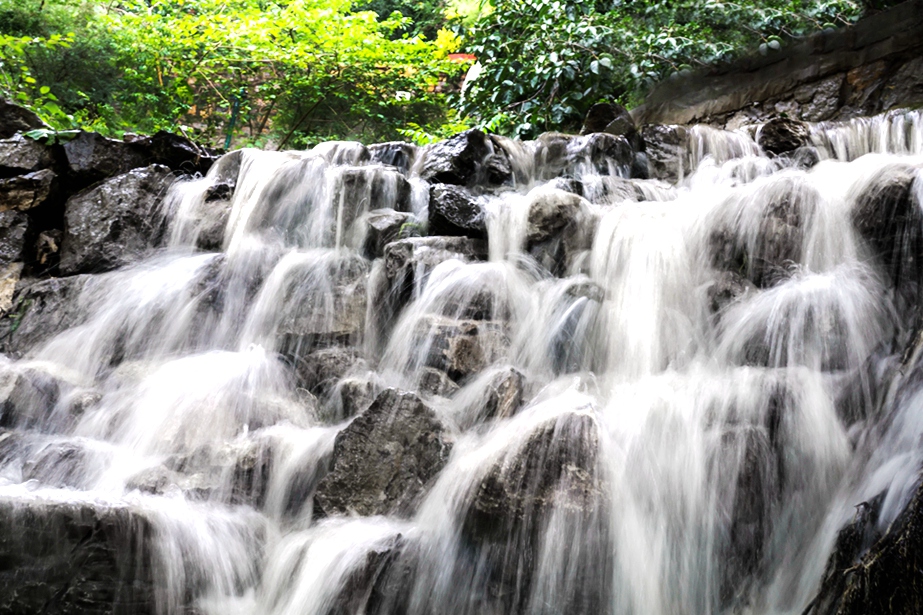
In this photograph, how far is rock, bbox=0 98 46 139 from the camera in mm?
6230

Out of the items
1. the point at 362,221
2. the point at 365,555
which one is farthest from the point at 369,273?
the point at 365,555

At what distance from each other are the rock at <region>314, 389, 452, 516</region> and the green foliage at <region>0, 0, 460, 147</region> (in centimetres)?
754

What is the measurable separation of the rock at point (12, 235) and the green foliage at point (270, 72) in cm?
398

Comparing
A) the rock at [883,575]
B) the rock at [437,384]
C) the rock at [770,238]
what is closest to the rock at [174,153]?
the rock at [437,384]

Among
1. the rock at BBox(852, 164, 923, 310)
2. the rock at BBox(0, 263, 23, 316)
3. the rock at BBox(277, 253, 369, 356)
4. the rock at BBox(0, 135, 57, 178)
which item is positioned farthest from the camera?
the rock at BBox(0, 135, 57, 178)

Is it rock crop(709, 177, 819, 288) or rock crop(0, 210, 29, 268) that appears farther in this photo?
rock crop(0, 210, 29, 268)

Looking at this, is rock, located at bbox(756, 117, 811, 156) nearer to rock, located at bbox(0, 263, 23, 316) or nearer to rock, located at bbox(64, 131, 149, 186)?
rock, located at bbox(64, 131, 149, 186)

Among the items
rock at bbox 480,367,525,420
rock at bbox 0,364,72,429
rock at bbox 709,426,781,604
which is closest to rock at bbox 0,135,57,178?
rock at bbox 0,364,72,429

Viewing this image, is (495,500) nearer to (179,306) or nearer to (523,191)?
(179,306)

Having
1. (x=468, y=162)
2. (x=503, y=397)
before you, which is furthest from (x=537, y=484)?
(x=468, y=162)

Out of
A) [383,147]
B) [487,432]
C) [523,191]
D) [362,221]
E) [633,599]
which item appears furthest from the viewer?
Result: [383,147]

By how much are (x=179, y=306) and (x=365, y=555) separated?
282cm

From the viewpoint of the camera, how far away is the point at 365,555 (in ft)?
9.20

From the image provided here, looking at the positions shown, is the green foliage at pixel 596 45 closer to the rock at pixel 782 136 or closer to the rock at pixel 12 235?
the rock at pixel 782 136
